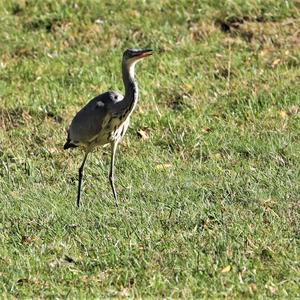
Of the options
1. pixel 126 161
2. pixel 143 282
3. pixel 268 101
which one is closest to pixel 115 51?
pixel 268 101

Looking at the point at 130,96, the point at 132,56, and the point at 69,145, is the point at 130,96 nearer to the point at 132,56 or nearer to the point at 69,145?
the point at 132,56

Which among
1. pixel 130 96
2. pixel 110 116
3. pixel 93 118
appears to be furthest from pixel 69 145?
pixel 130 96

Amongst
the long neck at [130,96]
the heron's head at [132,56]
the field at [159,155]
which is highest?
the heron's head at [132,56]

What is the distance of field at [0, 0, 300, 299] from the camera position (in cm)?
711

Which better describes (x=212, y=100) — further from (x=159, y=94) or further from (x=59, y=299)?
(x=59, y=299)

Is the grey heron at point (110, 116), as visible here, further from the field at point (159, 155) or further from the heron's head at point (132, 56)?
the field at point (159, 155)

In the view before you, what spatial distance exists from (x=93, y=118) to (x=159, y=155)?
115cm


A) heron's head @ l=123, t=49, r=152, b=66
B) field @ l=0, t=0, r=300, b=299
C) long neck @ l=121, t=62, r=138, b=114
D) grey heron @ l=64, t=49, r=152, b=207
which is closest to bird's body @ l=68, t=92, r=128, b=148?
grey heron @ l=64, t=49, r=152, b=207

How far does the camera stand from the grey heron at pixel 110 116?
29.8 ft

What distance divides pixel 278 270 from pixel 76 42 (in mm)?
6847

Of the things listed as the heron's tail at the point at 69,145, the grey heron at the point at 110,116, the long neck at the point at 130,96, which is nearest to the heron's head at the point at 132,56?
the grey heron at the point at 110,116

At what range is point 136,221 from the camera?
795cm

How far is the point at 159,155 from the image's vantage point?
1015 centimetres

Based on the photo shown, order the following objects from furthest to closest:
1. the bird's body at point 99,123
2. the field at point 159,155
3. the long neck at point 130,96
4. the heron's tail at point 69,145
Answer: the heron's tail at point 69,145, the bird's body at point 99,123, the long neck at point 130,96, the field at point 159,155
